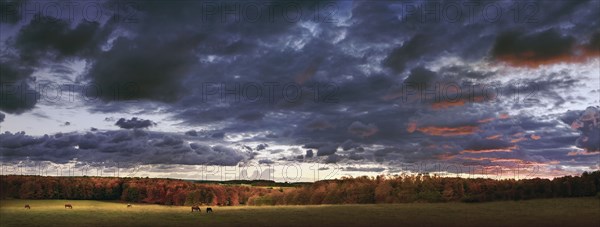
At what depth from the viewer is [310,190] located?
391ft

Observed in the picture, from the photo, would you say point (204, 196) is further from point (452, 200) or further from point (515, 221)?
point (515, 221)

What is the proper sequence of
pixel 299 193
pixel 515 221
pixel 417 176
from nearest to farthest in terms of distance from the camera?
pixel 515 221 → pixel 417 176 → pixel 299 193

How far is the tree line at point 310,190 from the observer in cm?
8888

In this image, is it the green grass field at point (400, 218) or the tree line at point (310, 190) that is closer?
the green grass field at point (400, 218)

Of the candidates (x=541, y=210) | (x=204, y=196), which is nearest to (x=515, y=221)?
(x=541, y=210)

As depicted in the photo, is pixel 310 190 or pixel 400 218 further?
pixel 310 190

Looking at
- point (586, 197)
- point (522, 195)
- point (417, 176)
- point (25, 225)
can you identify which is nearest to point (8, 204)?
point (25, 225)

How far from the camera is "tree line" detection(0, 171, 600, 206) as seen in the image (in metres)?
88.9

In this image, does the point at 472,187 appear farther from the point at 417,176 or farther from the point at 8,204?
the point at 8,204

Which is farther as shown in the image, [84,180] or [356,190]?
[84,180]

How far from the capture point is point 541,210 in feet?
236

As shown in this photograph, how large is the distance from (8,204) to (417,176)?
82.8 meters

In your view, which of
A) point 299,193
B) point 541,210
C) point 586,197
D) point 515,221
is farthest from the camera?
point 299,193

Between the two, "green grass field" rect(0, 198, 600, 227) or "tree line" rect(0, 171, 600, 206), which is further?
"tree line" rect(0, 171, 600, 206)
